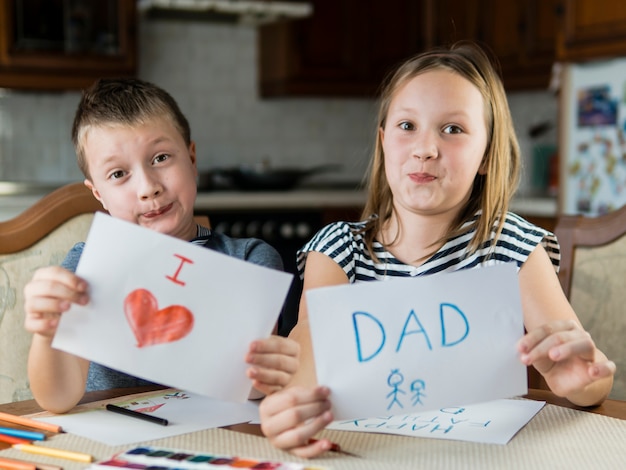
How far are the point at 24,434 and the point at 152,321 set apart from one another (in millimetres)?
185

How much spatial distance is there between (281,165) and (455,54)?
2.78m

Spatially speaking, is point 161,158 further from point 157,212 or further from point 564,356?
point 564,356

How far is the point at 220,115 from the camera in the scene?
3.91 m

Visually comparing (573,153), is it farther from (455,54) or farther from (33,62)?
(33,62)

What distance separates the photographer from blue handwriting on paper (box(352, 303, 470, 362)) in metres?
0.82

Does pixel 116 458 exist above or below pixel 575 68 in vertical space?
below

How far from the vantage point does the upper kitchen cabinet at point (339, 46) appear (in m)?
3.73

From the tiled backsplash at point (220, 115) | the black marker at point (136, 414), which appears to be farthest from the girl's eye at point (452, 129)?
the tiled backsplash at point (220, 115)

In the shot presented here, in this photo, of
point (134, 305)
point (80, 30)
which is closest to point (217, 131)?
point (80, 30)

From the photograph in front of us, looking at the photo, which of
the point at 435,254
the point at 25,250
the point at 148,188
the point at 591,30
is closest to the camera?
the point at 148,188

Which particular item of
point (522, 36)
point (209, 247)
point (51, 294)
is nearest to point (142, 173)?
point (209, 247)

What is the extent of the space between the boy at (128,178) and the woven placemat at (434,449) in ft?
0.41

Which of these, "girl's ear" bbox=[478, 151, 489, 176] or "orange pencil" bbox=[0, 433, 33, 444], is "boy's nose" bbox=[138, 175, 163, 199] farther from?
"girl's ear" bbox=[478, 151, 489, 176]

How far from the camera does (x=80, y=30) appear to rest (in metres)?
3.29
